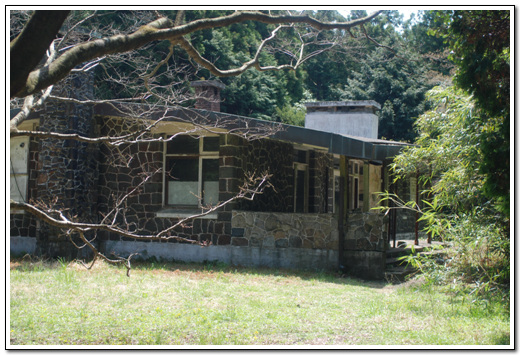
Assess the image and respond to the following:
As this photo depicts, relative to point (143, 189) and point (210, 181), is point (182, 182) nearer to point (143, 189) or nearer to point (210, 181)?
point (210, 181)

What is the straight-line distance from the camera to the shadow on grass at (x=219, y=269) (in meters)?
10.7

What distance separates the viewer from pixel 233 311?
7449mm

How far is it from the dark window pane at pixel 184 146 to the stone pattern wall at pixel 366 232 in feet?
12.7

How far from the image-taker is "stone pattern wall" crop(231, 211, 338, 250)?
11.6 meters

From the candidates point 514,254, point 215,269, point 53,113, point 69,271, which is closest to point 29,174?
point 53,113

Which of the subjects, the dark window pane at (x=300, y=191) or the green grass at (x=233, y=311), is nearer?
the green grass at (x=233, y=311)

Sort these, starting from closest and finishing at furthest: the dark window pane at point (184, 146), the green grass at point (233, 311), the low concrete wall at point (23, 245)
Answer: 1. the green grass at point (233, 311)
2. the dark window pane at point (184, 146)
3. the low concrete wall at point (23, 245)

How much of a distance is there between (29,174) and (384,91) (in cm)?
2089

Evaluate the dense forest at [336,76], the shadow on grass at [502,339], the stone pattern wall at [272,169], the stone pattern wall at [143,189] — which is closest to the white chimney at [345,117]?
the dense forest at [336,76]

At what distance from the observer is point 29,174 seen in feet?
44.2

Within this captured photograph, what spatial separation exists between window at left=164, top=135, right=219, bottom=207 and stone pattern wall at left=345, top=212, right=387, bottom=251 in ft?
10.2

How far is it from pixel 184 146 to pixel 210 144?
0.65 meters

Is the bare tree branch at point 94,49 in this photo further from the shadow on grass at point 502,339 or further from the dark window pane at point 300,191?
the dark window pane at point 300,191
